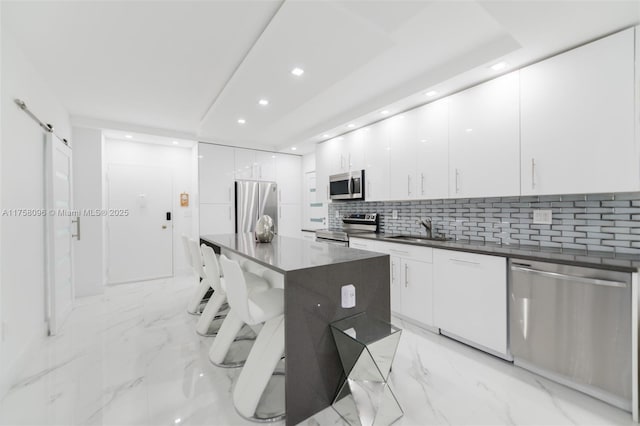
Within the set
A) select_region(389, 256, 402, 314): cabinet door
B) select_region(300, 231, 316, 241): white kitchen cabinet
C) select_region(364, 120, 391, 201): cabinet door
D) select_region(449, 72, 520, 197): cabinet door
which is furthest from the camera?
select_region(300, 231, 316, 241): white kitchen cabinet

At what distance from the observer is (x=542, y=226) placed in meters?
2.35

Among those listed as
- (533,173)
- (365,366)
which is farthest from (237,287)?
(533,173)

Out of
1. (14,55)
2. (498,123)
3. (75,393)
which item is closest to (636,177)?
(498,123)

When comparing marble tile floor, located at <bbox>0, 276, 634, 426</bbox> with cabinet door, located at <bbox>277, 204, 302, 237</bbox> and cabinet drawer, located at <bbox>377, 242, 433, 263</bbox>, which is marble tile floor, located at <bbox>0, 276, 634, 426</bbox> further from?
cabinet door, located at <bbox>277, 204, 302, 237</bbox>

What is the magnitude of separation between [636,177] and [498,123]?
97 cm

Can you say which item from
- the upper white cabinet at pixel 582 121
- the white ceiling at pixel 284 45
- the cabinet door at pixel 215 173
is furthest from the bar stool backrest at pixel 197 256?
the upper white cabinet at pixel 582 121

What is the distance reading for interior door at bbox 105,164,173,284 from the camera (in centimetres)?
455

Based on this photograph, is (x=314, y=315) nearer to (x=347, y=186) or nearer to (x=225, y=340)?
(x=225, y=340)

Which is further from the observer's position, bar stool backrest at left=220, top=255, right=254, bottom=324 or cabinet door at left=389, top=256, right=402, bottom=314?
cabinet door at left=389, top=256, right=402, bottom=314

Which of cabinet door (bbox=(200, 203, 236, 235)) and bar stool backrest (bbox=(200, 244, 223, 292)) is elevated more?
cabinet door (bbox=(200, 203, 236, 235))

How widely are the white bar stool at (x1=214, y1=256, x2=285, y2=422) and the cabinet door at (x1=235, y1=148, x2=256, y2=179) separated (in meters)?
3.52

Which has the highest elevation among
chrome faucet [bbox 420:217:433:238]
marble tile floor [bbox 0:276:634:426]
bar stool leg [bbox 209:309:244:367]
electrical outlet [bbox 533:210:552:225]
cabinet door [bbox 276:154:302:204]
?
cabinet door [bbox 276:154:302:204]

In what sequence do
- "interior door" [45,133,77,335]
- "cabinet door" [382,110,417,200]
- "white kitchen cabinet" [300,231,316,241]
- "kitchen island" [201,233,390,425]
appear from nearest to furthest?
"kitchen island" [201,233,390,425]
"interior door" [45,133,77,335]
"cabinet door" [382,110,417,200]
"white kitchen cabinet" [300,231,316,241]

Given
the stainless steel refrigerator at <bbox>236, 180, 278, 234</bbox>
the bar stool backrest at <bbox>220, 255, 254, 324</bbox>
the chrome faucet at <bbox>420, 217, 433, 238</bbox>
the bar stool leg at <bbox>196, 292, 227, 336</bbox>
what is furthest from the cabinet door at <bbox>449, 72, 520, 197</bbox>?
the stainless steel refrigerator at <bbox>236, 180, 278, 234</bbox>
